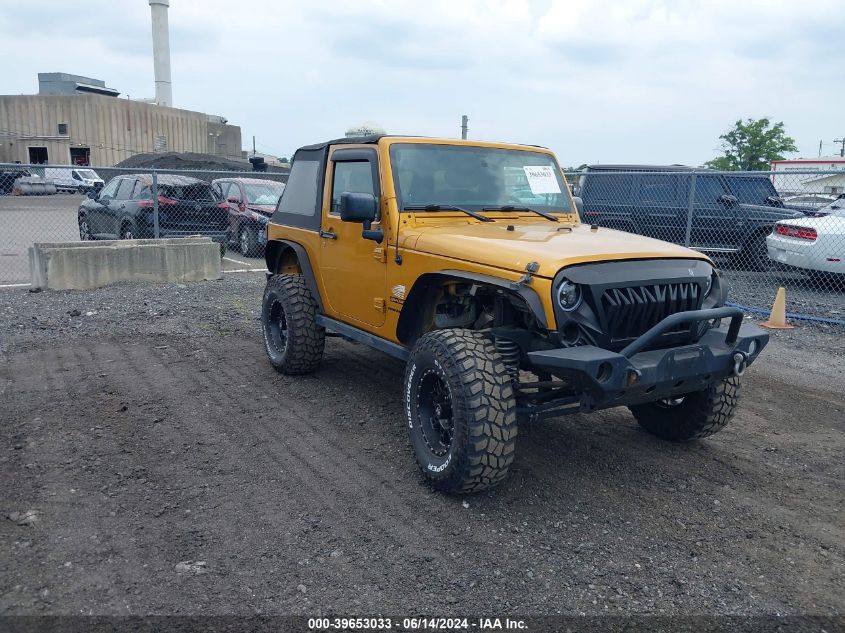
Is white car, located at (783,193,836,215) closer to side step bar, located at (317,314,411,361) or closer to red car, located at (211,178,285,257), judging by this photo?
red car, located at (211,178,285,257)

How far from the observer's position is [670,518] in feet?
12.4

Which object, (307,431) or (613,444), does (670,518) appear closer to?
(613,444)

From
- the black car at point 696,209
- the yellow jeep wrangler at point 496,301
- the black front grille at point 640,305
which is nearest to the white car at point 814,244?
the black car at point 696,209

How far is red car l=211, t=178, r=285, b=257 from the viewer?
1355 centimetres

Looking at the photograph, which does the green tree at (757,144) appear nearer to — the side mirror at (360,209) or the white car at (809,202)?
the white car at (809,202)

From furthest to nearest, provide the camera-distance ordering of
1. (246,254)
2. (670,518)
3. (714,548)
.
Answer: (246,254) → (670,518) → (714,548)

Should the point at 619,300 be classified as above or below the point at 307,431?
above

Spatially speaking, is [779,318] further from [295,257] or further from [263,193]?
[263,193]

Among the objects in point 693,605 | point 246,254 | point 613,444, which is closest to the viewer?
point 693,605

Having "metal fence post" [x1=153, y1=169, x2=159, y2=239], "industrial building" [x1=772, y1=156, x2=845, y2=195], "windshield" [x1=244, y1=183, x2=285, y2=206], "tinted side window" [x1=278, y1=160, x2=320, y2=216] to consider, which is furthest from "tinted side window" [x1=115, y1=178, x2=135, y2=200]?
"industrial building" [x1=772, y1=156, x2=845, y2=195]

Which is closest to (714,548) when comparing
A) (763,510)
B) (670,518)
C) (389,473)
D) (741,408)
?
(670,518)

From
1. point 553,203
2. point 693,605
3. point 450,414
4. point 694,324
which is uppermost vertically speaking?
point 553,203

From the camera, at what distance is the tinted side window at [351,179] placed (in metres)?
5.04

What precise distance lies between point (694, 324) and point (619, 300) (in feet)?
1.87
